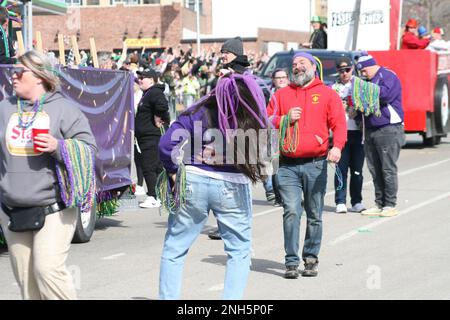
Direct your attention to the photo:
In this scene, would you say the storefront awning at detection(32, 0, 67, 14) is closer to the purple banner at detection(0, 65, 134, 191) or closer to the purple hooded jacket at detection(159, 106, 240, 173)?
the purple banner at detection(0, 65, 134, 191)

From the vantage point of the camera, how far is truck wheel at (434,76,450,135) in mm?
21438

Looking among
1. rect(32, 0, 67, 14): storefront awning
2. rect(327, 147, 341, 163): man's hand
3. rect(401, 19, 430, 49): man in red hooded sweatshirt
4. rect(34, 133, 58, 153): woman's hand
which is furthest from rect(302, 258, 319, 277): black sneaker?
rect(401, 19, 430, 49): man in red hooded sweatshirt

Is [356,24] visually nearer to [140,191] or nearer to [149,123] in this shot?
[140,191]

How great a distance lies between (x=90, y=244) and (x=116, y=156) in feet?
4.87

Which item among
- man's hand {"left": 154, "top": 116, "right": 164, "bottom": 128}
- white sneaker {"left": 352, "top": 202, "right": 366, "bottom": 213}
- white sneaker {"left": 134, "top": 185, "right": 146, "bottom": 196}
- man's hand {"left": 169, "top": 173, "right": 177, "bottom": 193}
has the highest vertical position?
man's hand {"left": 169, "top": 173, "right": 177, "bottom": 193}

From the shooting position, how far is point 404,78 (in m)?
21.2

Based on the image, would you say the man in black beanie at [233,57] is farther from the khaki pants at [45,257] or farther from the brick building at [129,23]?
the brick building at [129,23]

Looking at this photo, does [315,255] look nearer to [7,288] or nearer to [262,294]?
[262,294]

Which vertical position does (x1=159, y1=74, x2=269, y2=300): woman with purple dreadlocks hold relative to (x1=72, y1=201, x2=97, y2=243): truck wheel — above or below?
above

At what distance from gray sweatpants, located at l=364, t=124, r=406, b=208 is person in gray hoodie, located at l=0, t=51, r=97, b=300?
262 inches

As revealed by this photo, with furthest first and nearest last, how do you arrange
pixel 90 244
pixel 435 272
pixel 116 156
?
pixel 116 156 → pixel 90 244 → pixel 435 272

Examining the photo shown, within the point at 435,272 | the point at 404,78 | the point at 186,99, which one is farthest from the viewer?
the point at 186,99

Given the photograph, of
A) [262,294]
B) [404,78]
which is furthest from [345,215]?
[404,78]

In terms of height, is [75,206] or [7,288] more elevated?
[75,206]
